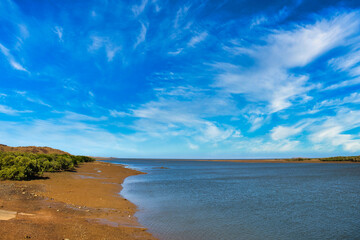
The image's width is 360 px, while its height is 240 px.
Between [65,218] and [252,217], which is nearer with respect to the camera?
[65,218]

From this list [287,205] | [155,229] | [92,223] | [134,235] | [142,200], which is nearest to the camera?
[134,235]

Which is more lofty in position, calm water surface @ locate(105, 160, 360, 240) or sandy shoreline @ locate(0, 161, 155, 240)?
sandy shoreline @ locate(0, 161, 155, 240)

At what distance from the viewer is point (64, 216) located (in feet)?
41.5

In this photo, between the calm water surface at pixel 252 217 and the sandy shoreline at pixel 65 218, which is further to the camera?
the calm water surface at pixel 252 217

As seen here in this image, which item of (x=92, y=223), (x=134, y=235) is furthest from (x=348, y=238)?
(x=92, y=223)

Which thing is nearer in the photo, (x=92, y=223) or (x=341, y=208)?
(x=92, y=223)

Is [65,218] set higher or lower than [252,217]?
higher

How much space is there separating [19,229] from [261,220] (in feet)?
47.2

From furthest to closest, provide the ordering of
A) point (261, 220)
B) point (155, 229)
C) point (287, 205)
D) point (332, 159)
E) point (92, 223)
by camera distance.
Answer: point (332, 159) → point (287, 205) → point (261, 220) → point (155, 229) → point (92, 223)

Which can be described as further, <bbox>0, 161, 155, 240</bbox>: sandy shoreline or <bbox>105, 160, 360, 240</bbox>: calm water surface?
<bbox>105, 160, 360, 240</bbox>: calm water surface

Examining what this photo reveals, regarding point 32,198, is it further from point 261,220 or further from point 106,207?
point 261,220

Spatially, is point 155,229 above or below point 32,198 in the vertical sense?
below

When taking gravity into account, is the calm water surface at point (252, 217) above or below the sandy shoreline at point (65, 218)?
below

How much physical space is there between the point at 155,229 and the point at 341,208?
16.6 m
